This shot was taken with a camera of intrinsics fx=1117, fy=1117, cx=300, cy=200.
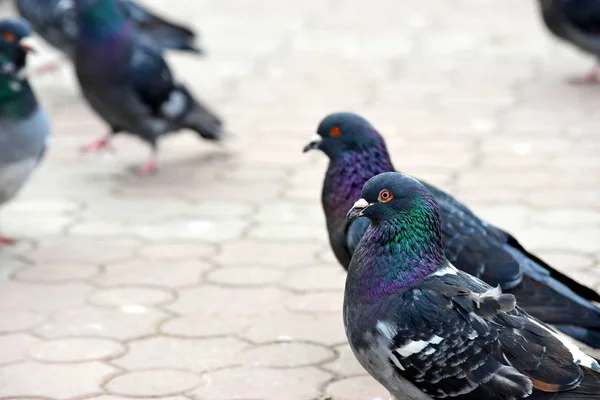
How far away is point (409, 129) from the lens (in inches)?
298

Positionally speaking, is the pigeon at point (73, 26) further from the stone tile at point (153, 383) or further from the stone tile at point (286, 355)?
the stone tile at point (153, 383)

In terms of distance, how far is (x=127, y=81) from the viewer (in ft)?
22.2

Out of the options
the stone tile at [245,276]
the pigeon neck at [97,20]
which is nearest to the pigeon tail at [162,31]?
the pigeon neck at [97,20]

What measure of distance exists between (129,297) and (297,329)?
83 cm

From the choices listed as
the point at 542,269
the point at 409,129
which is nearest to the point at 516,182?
the point at 409,129

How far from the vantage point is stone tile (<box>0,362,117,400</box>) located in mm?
3998

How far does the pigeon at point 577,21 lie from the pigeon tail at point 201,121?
9.66 ft

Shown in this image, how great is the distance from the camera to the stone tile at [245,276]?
5.09 metres

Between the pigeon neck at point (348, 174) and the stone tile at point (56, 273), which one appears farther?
the stone tile at point (56, 273)

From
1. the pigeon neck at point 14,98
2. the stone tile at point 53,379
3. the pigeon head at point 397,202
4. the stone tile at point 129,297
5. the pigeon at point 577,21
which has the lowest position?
the stone tile at point 53,379

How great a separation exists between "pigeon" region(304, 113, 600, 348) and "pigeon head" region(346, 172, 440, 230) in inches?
22.2

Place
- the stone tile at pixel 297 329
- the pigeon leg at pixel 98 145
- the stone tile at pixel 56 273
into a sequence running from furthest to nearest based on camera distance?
the pigeon leg at pixel 98 145 < the stone tile at pixel 56 273 < the stone tile at pixel 297 329

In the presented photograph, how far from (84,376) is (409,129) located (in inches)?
154

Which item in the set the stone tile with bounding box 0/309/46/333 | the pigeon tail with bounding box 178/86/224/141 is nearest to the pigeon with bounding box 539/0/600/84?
the pigeon tail with bounding box 178/86/224/141
